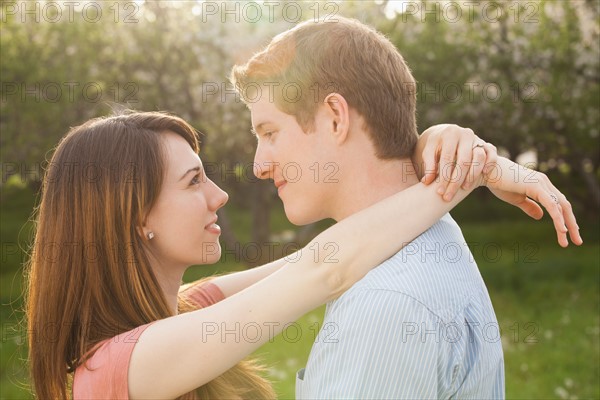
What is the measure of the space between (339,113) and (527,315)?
8447 mm

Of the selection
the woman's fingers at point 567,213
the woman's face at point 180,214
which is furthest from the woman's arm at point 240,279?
the woman's fingers at point 567,213

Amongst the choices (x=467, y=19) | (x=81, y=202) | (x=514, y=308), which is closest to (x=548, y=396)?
(x=514, y=308)

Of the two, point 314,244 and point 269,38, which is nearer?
point 314,244

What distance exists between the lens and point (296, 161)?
2850 millimetres

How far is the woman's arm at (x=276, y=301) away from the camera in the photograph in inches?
102

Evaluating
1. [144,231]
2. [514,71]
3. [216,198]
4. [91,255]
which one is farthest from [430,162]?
[514,71]

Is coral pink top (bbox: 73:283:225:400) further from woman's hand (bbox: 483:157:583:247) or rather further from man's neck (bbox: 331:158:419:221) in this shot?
woman's hand (bbox: 483:157:583:247)

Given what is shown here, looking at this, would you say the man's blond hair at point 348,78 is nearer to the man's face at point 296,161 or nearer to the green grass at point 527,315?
the man's face at point 296,161

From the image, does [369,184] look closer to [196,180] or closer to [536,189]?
[536,189]

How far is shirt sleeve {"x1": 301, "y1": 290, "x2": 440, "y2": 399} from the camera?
2283 millimetres

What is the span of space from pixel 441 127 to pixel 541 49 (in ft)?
39.7

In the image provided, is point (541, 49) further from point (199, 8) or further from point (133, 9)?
point (133, 9)

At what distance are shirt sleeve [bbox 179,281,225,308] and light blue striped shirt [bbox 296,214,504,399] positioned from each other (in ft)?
4.85

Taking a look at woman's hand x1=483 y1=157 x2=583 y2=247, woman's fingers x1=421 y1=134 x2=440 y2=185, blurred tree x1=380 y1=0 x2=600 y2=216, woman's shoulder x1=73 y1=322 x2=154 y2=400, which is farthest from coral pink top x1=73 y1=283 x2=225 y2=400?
blurred tree x1=380 y1=0 x2=600 y2=216
